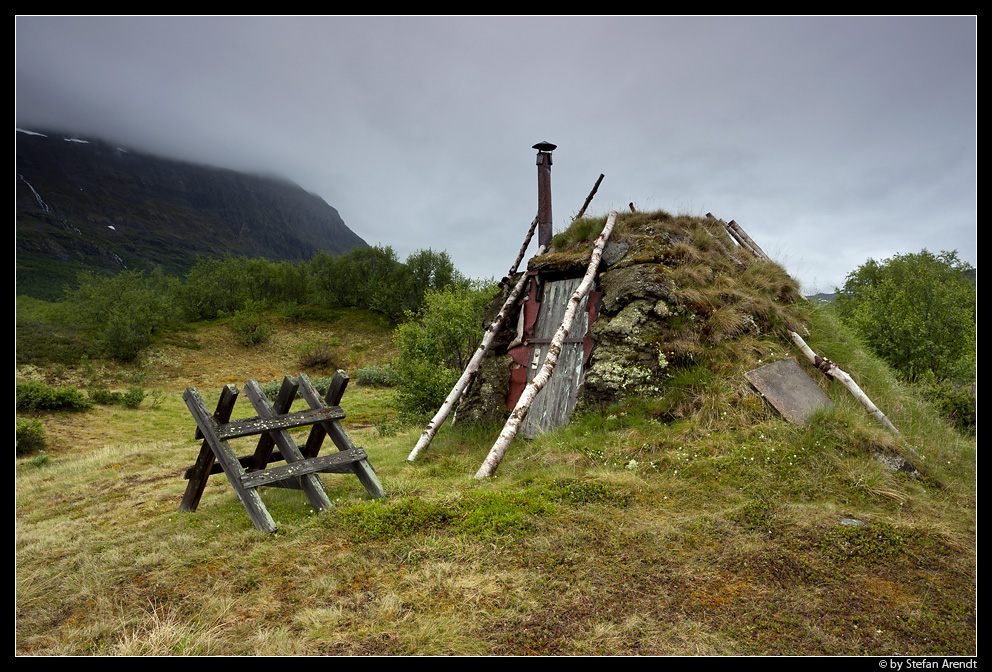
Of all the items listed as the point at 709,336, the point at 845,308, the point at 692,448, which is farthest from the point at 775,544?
the point at 845,308

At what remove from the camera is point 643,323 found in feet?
26.2

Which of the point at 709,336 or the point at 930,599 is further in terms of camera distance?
the point at 709,336

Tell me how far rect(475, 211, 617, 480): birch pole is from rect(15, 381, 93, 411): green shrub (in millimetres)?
19022

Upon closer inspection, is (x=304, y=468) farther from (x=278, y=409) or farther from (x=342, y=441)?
→ (x=278, y=409)

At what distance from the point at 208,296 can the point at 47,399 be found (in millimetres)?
32614

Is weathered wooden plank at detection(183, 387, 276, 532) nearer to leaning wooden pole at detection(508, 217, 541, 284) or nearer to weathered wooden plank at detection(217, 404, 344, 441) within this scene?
weathered wooden plank at detection(217, 404, 344, 441)

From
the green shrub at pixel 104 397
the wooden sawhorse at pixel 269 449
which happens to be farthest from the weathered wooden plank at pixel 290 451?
the green shrub at pixel 104 397

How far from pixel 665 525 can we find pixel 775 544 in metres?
0.92

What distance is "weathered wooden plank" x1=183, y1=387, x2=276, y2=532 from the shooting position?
476 centimetres

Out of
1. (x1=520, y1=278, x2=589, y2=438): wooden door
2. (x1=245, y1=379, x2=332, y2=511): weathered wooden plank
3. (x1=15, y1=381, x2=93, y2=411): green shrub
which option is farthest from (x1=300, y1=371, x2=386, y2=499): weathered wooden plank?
(x1=15, y1=381, x2=93, y2=411): green shrub

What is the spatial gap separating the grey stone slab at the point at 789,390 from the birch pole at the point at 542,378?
9.57ft
